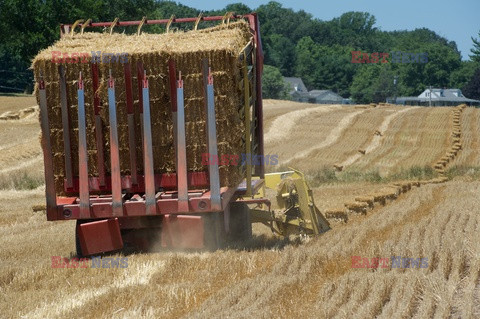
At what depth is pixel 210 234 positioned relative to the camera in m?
12.2

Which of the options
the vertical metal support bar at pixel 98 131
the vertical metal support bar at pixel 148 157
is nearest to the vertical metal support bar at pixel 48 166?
the vertical metal support bar at pixel 98 131

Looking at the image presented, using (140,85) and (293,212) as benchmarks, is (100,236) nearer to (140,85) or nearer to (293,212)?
(140,85)

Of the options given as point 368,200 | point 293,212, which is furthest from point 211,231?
point 368,200

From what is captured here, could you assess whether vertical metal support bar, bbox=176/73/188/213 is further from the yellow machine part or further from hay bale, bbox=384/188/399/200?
Result: hay bale, bbox=384/188/399/200

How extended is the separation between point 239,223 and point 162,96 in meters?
3.01

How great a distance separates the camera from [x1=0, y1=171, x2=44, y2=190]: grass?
2839 centimetres

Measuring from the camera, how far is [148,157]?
1180 centimetres

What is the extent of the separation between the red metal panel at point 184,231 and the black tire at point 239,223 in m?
1.81

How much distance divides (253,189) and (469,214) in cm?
491

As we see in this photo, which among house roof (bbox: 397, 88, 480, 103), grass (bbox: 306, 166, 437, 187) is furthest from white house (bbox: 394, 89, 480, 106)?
grass (bbox: 306, 166, 437, 187)

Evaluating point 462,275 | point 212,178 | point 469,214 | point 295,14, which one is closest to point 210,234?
point 212,178

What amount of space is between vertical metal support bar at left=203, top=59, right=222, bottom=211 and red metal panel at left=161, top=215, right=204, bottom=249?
380 millimetres

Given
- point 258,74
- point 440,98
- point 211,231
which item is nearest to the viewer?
point 211,231

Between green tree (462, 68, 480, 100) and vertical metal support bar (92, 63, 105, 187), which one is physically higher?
vertical metal support bar (92, 63, 105, 187)
